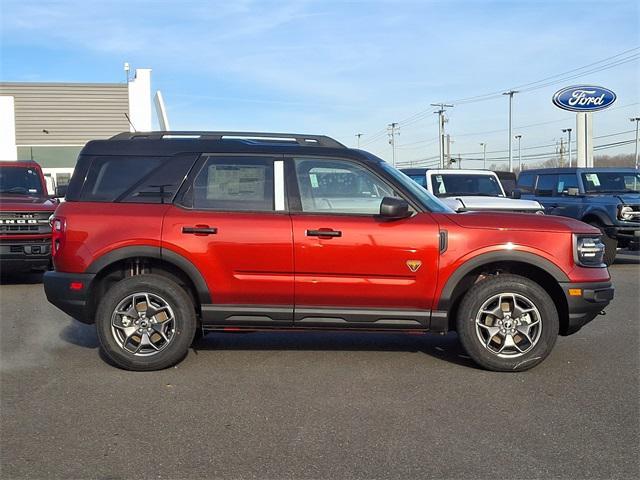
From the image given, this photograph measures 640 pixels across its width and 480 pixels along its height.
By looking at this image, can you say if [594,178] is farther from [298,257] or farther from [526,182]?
[298,257]

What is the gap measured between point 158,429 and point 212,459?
0.60 metres

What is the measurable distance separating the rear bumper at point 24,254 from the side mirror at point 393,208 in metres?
6.76

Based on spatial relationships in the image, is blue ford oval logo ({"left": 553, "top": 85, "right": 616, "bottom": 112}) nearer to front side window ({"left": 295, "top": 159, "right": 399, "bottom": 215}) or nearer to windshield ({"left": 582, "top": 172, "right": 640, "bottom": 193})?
windshield ({"left": 582, "top": 172, "right": 640, "bottom": 193})

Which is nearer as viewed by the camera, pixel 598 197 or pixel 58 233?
pixel 58 233

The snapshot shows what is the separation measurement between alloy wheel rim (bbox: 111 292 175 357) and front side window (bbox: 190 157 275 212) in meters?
0.91

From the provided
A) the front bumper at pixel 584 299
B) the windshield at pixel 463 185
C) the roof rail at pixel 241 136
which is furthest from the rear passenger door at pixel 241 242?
the windshield at pixel 463 185

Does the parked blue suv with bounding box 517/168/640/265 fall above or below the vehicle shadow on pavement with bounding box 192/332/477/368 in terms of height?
above

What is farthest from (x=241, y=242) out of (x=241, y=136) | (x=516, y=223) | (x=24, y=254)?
(x=24, y=254)

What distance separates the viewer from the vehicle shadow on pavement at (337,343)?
608 centimetres

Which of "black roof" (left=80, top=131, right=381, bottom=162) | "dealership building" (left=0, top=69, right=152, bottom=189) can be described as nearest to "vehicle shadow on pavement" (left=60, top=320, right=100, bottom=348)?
"black roof" (left=80, top=131, right=381, bottom=162)

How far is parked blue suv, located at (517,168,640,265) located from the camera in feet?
39.0

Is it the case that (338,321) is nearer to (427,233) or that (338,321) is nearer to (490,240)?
(427,233)

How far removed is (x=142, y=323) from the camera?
5.34 metres

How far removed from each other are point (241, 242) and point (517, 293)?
2.33m
